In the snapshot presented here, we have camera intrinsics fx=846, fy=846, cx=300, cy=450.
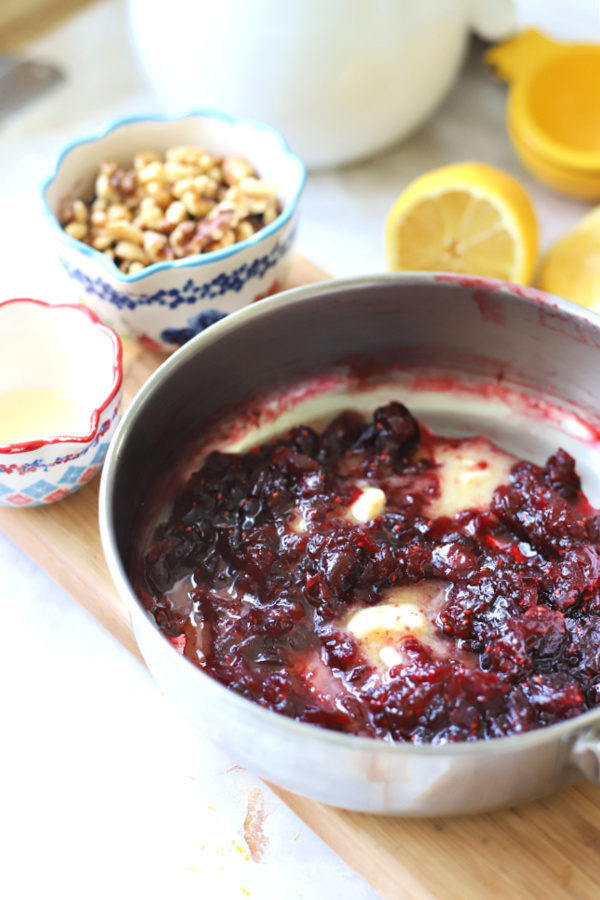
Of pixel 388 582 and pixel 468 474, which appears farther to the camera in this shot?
pixel 468 474

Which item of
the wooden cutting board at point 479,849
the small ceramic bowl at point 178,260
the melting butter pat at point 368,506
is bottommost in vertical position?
the wooden cutting board at point 479,849

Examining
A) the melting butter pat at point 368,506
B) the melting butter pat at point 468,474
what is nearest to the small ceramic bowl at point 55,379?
the melting butter pat at point 368,506

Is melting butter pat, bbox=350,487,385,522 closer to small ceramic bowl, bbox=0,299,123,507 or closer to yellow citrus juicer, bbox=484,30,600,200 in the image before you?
small ceramic bowl, bbox=0,299,123,507

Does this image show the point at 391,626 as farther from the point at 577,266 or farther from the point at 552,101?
the point at 552,101

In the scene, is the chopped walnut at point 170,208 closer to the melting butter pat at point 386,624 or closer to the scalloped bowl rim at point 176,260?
the scalloped bowl rim at point 176,260

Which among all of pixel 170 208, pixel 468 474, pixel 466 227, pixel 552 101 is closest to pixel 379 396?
pixel 468 474

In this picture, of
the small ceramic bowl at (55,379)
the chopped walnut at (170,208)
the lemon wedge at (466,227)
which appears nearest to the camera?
the small ceramic bowl at (55,379)
